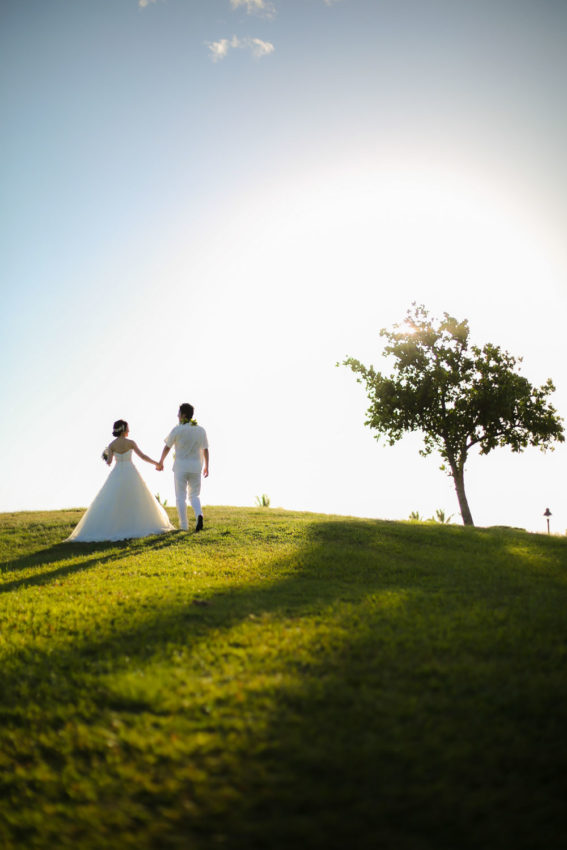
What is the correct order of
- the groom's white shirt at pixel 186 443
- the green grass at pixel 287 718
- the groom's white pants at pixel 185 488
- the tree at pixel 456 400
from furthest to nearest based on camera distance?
the tree at pixel 456 400 → the groom's white pants at pixel 185 488 → the groom's white shirt at pixel 186 443 → the green grass at pixel 287 718

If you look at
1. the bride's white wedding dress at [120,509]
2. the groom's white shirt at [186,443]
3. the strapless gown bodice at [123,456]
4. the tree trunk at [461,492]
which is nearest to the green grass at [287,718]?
the bride's white wedding dress at [120,509]

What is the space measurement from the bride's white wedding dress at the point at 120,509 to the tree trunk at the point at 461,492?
16.8m

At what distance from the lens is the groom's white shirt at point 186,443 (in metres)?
15.8

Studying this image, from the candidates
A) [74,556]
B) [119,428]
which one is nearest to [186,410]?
[119,428]

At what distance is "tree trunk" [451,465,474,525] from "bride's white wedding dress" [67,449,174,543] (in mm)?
16815

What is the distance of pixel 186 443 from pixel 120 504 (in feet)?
8.95

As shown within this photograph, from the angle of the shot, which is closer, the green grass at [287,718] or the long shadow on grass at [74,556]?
the green grass at [287,718]

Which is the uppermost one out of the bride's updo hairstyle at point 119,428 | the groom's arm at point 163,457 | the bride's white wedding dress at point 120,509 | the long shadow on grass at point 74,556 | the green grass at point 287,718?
the bride's updo hairstyle at point 119,428

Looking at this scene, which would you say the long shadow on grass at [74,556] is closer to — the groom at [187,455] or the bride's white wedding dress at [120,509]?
the bride's white wedding dress at [120,509]

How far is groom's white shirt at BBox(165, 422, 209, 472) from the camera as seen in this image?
15.8m

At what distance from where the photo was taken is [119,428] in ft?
52.7

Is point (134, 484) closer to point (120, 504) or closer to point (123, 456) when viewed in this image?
point (120, 504)

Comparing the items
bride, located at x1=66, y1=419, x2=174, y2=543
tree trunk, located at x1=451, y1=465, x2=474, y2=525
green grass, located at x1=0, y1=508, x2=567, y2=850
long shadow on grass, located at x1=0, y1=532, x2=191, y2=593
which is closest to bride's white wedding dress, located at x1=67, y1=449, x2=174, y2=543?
bride, located at x1=66, y1=419, x2=174, y2=543

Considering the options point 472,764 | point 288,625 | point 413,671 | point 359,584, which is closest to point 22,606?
point 288,625
